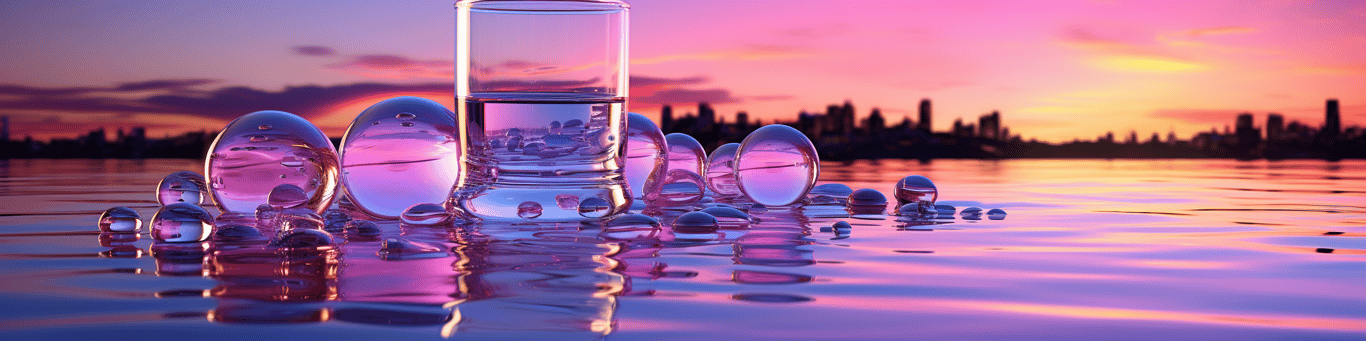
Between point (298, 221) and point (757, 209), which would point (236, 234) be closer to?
point (298, 221)

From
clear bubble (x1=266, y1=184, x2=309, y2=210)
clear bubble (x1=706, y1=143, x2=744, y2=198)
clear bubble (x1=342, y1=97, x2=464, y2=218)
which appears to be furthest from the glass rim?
clear bubble (x1=706, y1=143, x2=744, y2=198)

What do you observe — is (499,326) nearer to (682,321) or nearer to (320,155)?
(682,321)

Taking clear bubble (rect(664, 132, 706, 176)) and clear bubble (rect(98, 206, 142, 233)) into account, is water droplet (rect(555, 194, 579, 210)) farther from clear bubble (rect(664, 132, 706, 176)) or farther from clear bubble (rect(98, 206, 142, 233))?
clear bubble (rect(664, 132, 706, 176))

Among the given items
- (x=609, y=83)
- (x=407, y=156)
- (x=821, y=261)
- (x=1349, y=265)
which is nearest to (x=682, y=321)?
(x=821, y=261)

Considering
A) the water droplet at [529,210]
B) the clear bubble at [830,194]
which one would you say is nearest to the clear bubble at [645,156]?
the clear bubble at [830,194]

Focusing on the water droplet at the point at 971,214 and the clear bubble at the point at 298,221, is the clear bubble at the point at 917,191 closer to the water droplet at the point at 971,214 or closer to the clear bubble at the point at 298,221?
the water droplet at the point at 971,214

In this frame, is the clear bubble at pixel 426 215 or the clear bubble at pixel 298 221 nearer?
the clear bubble at pixel 298 221
